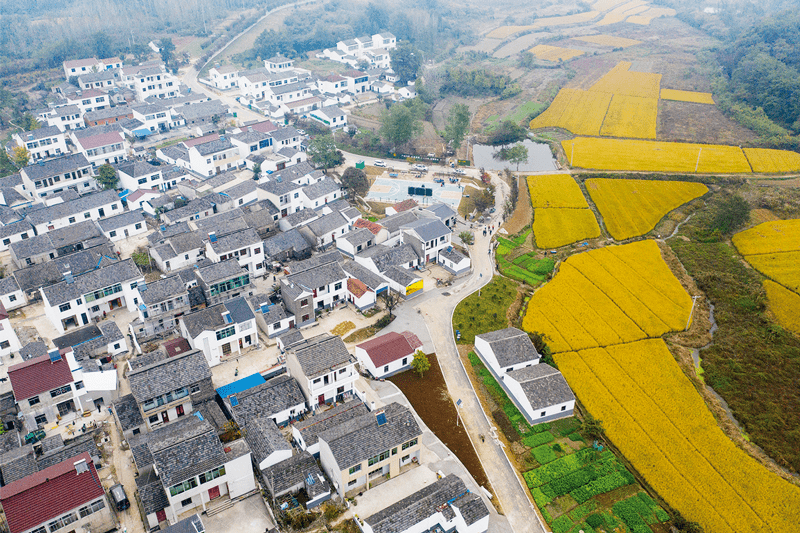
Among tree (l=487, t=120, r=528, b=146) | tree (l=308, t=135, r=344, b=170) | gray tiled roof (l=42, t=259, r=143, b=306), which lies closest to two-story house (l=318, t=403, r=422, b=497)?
gray tiled roof (l=42, t=259, r=143, b=306)

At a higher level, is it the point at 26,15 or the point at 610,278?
the point at 26,15

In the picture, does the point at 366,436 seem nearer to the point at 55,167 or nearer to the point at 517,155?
the point at 517,155

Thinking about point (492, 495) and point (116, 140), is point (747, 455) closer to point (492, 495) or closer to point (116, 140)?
point (492, 495)

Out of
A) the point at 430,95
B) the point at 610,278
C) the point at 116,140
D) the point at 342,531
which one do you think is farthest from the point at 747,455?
the point at 430,95

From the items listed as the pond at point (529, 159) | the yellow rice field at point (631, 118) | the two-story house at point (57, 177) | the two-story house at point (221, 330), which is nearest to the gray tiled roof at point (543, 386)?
the two-story house at point (221, 330)

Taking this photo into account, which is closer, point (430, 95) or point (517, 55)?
point (430, 95)

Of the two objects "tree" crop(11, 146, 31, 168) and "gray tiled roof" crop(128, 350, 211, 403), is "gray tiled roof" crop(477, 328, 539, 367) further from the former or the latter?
"tree" crop(11, 146, 31, 168)

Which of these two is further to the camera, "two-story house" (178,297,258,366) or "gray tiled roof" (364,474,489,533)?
"two-story house" (178,297,258,366)

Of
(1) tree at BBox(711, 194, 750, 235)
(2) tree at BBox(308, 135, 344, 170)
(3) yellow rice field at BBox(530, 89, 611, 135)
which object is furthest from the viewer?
(3) yellow rice field at BBox(530, 89, 611, 135)
